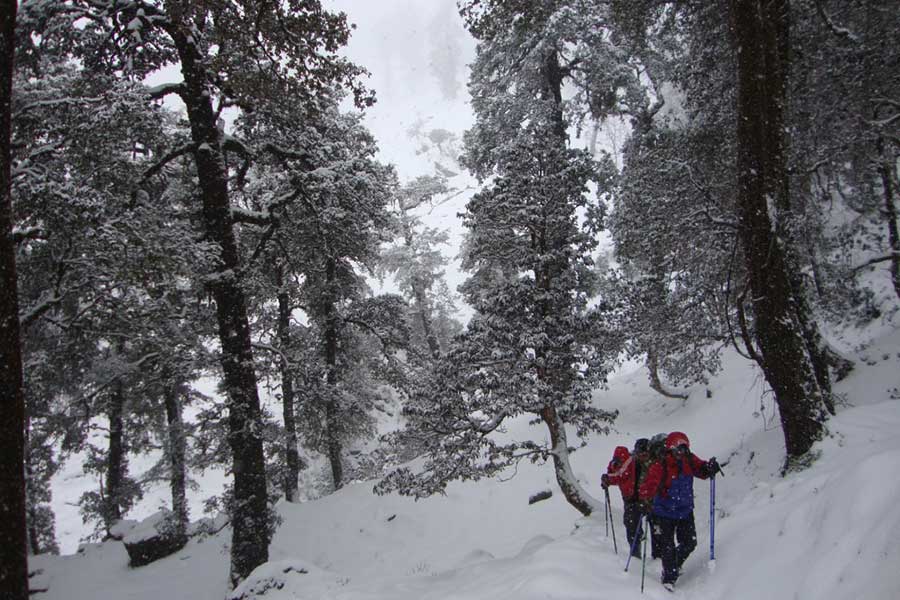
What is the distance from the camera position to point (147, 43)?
759 centimetres

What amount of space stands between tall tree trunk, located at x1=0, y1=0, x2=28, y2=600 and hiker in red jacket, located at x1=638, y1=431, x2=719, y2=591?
611cm

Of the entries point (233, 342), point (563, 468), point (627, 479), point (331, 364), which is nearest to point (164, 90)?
point (233, 342)

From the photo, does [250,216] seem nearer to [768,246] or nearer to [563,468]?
[563,468]

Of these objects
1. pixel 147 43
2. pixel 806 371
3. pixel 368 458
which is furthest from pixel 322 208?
pixel 368 458

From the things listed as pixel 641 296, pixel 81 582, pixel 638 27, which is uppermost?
pixel 638 27

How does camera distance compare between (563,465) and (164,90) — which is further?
(563,465)

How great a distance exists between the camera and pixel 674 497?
5.61 metres

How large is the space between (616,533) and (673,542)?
2.51 m

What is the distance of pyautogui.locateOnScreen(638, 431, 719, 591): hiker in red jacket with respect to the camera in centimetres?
558

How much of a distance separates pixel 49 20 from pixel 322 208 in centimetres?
459

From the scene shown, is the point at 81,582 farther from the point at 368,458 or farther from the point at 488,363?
the point at 488,363

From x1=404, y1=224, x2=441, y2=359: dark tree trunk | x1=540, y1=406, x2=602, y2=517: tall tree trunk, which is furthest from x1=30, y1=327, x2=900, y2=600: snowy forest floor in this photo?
x1=404, y1=224, x2=441, y2=359: dark tree trunk

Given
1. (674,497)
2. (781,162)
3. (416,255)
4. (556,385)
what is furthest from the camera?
(416,255)

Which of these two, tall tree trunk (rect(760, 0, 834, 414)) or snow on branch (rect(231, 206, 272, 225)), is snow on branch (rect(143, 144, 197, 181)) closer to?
snow on branch (rect(231, 206, 272, 225))
